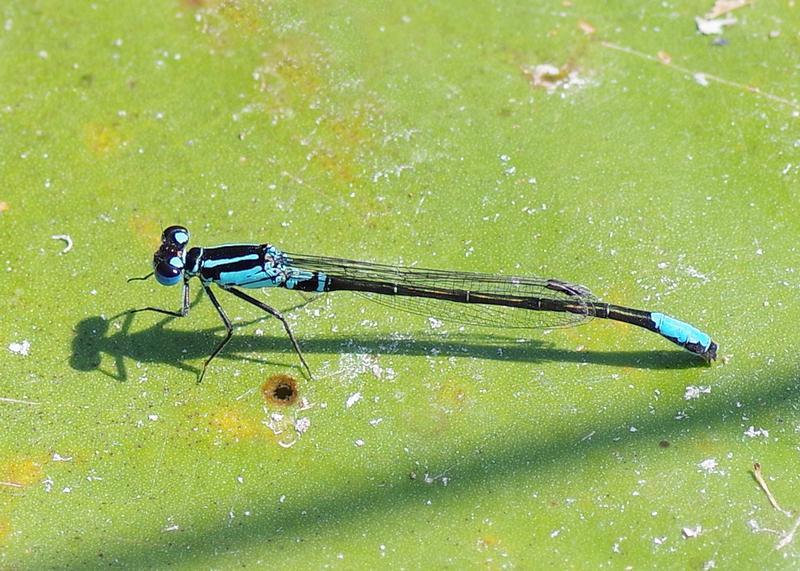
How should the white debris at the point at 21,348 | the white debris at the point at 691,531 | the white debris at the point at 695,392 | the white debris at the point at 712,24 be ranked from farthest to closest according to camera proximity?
1. the white debris at the point at 712,24
2. the white debris at the point at 21,348
3. the white debris at the point at 695,392
4. the white debris at the point at 691,531

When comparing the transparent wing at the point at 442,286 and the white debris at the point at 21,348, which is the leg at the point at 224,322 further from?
the white debris at the point at 21,348

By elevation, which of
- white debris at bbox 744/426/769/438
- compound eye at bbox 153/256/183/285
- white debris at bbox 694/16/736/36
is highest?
white debris at bbox 694/16/736/36

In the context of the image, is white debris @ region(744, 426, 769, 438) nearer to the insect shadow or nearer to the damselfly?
the insect shadow

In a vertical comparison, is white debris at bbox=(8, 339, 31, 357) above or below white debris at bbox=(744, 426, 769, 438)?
above

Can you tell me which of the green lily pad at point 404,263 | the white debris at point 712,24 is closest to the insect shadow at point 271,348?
the green lily pad at point 404,263

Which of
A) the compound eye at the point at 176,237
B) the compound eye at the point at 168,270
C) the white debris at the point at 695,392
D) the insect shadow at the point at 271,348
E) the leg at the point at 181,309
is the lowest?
the white debris at the point at 695,392

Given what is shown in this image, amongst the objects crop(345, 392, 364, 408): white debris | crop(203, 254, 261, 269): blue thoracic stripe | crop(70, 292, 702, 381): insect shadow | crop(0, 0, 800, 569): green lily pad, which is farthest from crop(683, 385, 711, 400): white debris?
crop(203, 254, 261, 269): blue thoracic stripe

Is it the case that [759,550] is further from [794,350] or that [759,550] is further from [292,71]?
[292,71]
